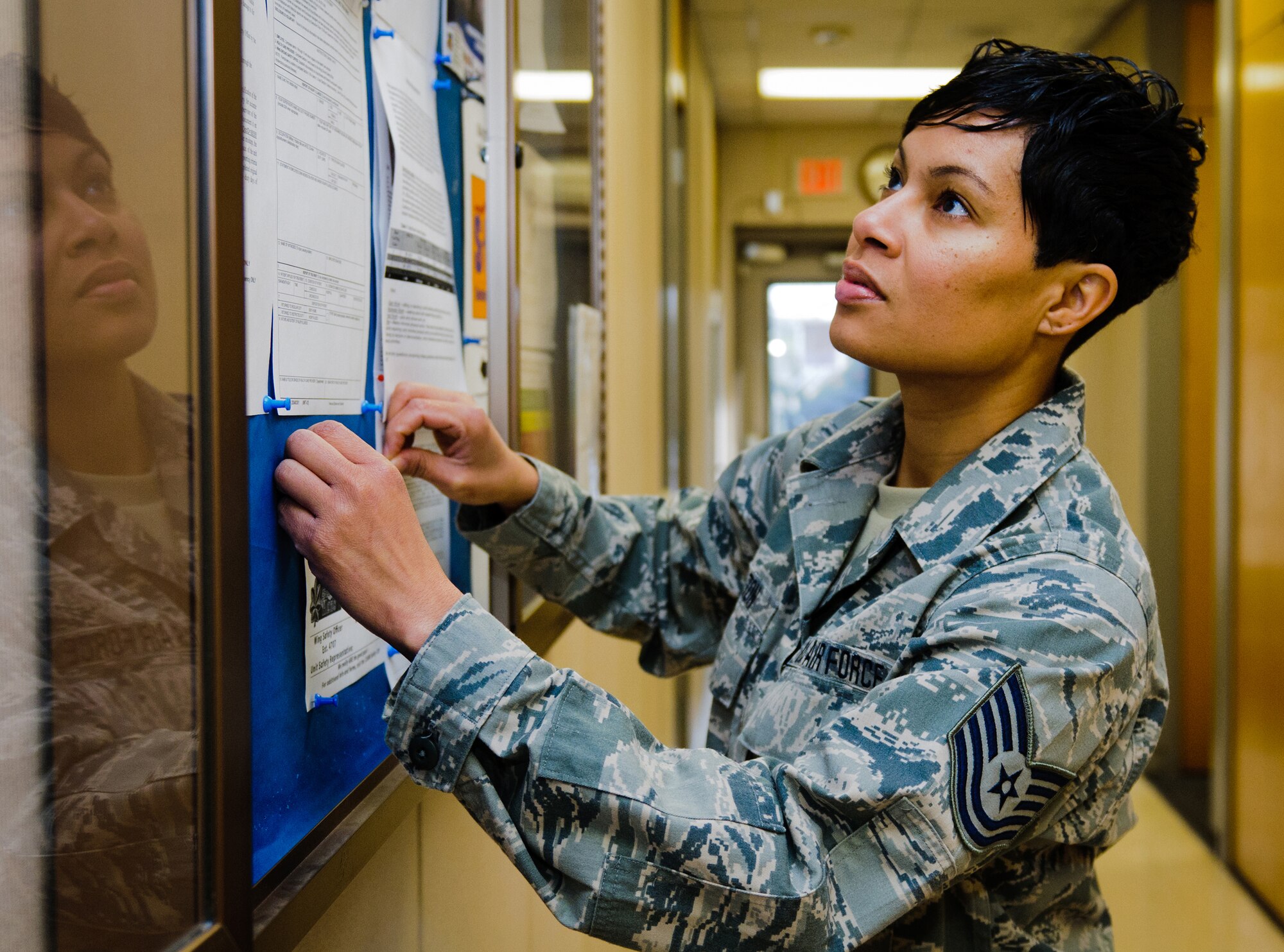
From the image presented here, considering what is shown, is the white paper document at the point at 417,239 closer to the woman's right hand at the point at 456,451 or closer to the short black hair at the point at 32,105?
the woman's right hand at the point at 456,451

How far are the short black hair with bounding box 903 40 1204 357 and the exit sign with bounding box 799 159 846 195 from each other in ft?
16.1

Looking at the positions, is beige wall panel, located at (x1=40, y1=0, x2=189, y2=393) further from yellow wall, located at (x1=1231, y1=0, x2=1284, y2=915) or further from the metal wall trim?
yellow wall, located at (x1=1231, y1=0, x2=1284, y2=915)

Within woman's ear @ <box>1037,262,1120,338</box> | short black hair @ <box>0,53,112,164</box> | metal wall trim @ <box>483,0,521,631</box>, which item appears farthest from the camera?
metal wall trim @ <box>483,0,521,631</box>

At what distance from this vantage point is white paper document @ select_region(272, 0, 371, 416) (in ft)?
2.10

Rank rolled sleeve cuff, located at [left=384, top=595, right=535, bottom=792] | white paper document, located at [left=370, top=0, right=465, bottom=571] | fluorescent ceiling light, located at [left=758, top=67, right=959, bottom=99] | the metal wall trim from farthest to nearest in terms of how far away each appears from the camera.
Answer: fluorescent ceiling light, located at [left=758, top=67, right=959, bottom=99] → the metal wall trim → white paper document, located at [left=370, top=0, right=465, bottom=571] → rolled sleeve cuff, located at [left=384, top=595, right=535, bottom=792]

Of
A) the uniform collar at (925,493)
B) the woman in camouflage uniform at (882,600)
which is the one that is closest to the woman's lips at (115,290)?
the woman in camouflage uniform at (882,600)

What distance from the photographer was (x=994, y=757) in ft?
2.56

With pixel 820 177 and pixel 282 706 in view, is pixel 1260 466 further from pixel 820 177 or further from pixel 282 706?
pixel 820 177

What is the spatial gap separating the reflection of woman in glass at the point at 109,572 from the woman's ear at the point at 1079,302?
90 centimetres

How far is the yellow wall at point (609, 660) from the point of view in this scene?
89cm

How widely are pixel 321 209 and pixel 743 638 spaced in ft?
2.21

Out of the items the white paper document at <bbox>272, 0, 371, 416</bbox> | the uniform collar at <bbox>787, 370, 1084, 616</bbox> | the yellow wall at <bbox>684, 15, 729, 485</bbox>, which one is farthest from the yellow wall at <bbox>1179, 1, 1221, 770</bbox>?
the white paper document at <bbox>272, 0, 371, 416</bbox>

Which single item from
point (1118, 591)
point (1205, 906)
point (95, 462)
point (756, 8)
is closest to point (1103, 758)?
point (1118, 591)

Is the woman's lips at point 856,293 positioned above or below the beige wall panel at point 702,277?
below
